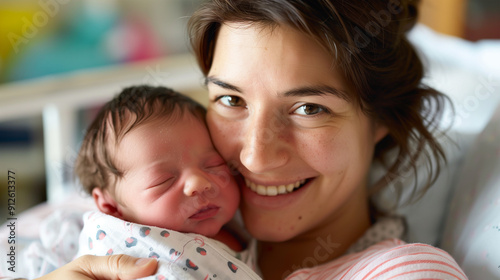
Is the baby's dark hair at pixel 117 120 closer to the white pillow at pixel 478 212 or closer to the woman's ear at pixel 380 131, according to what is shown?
the woman's ear at pixel 380 131

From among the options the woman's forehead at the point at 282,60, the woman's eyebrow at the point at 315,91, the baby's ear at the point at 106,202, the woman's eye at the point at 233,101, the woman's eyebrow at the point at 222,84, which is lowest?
the baby's ear at the point at 106,202

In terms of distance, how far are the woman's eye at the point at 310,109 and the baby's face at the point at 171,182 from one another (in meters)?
0.21

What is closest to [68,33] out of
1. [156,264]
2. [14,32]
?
[14,32]

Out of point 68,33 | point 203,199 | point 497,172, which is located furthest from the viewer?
point 68,33

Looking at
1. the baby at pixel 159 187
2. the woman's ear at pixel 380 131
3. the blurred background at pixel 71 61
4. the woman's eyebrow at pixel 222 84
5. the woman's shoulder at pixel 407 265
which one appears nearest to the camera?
the woman's shoulder at pixel 407 265

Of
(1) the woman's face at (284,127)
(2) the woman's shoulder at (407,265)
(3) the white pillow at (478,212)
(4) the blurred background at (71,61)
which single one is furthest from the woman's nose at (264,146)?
(4) the blurred background at (71,61)

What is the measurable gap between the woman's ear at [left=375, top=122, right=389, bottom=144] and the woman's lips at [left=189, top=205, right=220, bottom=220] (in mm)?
430

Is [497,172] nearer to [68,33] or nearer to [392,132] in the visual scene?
[392,132]

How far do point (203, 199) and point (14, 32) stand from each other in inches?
75.2

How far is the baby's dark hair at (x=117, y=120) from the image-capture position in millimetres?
1038

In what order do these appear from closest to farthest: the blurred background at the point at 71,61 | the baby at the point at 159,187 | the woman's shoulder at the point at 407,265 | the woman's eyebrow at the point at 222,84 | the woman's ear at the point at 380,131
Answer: the woman's shoulder at the point at 407,265, the baby at the point at 159,187, the woman's eyebrow at the point at 222,84, the woman's ear at the point at 380,131, the blurred background at the point at 71,61

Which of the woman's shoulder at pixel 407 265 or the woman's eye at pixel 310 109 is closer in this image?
Answer: the woman's shoulder at pixel 407 265

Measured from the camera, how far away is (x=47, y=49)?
2633 mm

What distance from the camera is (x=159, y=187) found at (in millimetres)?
991
